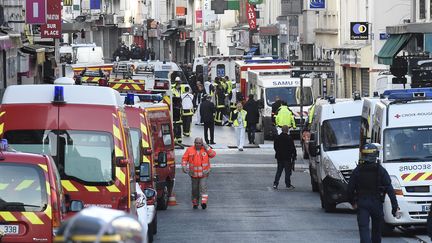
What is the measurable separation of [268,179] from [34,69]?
14320 millimetres

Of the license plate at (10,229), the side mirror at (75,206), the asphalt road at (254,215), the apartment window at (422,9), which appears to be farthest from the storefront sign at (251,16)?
the license plate at (10,229)

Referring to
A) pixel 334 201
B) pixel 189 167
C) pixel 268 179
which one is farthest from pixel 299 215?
pixel 268 179

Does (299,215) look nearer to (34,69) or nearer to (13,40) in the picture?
(13,40)

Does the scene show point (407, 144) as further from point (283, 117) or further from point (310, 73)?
point (310, 73)

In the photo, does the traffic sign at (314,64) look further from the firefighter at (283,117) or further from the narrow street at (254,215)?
the narrow street at (254,215)

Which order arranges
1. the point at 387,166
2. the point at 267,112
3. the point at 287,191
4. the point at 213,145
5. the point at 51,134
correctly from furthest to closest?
the point at 267,112
the point at 213,145
the point at 287,191
the point at 387,166
the point at 51,134

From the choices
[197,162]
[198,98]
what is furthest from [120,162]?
[198,98]

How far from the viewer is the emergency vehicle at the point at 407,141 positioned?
20219 millimetres

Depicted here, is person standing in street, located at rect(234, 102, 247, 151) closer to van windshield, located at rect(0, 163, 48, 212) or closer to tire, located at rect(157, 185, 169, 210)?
tire, located at rect(157, 185, 169, 210)

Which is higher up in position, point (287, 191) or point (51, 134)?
point (51, 134)

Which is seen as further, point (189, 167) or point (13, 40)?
point (13, 40)

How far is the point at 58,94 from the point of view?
15.0 metres

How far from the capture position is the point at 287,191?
30594 mm

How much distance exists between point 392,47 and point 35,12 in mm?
14937
